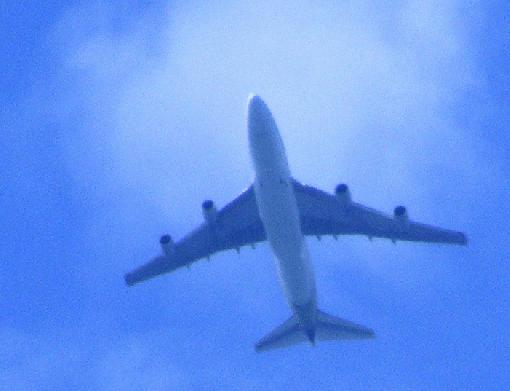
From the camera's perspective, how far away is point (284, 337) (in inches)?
2532

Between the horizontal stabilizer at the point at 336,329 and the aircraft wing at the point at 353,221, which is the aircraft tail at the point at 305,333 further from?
the aircraft wing at the point at 353,221

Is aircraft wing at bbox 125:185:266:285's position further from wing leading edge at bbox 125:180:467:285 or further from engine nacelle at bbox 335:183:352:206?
engine nacelle at bbox 335:183:352:206

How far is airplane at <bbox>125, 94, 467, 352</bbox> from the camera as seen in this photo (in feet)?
191

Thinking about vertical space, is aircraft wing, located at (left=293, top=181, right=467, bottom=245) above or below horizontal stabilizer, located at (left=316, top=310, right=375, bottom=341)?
above

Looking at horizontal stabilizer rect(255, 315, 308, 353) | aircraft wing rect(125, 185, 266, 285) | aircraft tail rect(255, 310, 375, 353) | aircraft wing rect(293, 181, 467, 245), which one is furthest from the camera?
aircraft wing rect(125, 185, 266, 285)

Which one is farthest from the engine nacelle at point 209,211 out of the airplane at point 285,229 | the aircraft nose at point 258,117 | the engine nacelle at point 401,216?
the engine nacelle at point 401,216

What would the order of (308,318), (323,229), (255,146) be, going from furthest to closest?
(323,229)
(308,318)
(255,146)

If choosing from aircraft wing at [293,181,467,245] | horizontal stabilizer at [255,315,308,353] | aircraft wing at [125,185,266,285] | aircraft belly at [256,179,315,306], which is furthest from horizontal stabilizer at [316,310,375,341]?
aircraft wing at [125,185,266,285]

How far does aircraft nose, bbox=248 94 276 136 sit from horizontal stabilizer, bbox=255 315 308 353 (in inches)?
541

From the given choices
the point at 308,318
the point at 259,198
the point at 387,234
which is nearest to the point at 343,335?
the point at 308,318

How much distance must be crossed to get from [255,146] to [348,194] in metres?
9.39

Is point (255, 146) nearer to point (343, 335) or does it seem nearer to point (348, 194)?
point (348, 194)

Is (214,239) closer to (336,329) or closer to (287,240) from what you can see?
(287,240)

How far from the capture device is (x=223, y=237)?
67.3 meters
